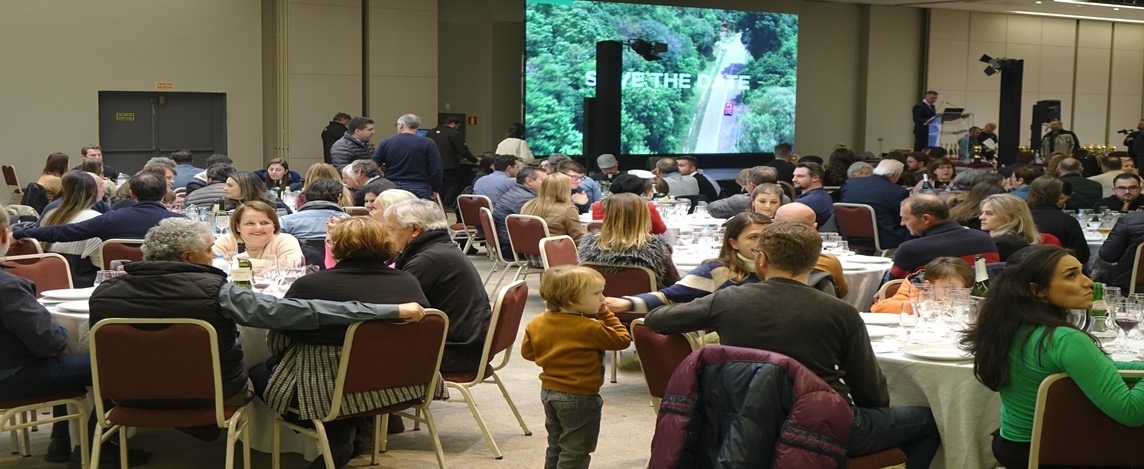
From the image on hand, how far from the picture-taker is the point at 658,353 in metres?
3.95

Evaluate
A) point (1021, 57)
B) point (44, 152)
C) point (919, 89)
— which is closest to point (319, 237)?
point (44, 152)

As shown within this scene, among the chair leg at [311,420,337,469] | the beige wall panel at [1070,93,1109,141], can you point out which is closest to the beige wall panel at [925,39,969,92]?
the beige wall panel at [1070,93,1109,141]

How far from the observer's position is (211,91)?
1633 cm

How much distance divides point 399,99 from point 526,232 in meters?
9.32

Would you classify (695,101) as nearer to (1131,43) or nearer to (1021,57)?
(1021,57)

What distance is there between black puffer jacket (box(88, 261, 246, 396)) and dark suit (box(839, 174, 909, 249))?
6.68 meters

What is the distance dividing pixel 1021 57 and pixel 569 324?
21994 millimetres

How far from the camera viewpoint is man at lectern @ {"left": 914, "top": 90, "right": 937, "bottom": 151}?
69.6ft

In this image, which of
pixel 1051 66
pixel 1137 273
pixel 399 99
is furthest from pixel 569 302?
pixel 1051 66

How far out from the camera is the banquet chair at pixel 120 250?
20.9 ft

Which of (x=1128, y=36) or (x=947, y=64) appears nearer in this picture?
(x=947, y=64)

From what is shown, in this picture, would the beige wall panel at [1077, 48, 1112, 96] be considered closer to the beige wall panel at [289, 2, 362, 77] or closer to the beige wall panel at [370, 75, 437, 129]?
the beige wall panel at [370, 75, 437, 129]

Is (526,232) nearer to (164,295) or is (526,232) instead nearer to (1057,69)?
(164,295)

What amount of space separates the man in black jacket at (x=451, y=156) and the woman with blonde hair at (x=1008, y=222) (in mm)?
9345
